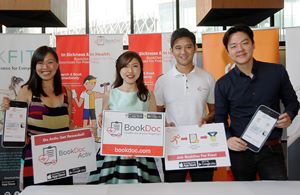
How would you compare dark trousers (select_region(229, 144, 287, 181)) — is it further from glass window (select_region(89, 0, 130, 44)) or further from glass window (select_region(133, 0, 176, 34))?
glass window (select_region(89, 0, 130, 44))

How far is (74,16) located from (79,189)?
416 cm

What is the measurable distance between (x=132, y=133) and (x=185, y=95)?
0.55 metres

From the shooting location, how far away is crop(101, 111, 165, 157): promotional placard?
224 centimetres

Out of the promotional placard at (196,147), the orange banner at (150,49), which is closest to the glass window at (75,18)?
the orange banner at (150,49)

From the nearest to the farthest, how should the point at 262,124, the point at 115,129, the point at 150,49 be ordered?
the point at 262,124 → the point at 115,129 → the point at 150,49

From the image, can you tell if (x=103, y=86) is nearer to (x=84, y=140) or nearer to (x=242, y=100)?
(x=84, y=140)

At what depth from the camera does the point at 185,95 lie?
8.27ft

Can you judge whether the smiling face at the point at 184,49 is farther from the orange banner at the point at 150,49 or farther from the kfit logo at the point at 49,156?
the orange banner at the point at 150,49

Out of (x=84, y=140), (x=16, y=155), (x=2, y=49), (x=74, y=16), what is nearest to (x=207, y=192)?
(x=84, y=140)

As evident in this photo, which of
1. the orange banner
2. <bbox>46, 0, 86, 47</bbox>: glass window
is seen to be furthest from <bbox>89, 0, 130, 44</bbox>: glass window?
the orange banner

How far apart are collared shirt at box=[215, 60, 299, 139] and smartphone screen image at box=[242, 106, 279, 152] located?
9 centimetres

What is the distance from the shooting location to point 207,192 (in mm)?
1466

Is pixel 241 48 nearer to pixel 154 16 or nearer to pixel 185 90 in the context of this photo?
pixel 185 90

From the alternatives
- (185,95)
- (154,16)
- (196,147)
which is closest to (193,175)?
(196,147)
